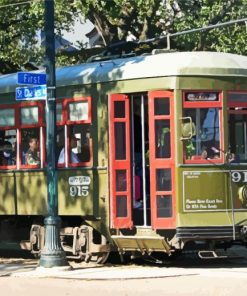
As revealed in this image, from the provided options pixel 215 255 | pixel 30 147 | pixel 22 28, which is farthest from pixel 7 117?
pixel 22 28

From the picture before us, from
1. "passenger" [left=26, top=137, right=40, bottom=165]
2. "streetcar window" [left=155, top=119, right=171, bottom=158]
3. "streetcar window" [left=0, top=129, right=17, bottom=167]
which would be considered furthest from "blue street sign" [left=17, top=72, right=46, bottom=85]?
"streetcar window" [left=155, top=119, right=171, bottom=158]

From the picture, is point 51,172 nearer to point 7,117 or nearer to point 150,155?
point 150,155

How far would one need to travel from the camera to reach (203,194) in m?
11.4

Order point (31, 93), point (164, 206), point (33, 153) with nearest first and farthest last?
1. point (164, 206)
2. point (31, 93)
3. point (33, 153)

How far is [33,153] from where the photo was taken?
1307 centimetres

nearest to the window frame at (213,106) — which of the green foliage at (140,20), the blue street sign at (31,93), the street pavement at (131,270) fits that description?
the street pavement at (131,270)

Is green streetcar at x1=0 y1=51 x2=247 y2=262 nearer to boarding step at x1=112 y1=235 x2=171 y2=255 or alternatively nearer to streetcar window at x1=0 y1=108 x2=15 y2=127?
boarding step at x1=112 y1=235 x2=171 y2=255

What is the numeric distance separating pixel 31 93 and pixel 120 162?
1.99m

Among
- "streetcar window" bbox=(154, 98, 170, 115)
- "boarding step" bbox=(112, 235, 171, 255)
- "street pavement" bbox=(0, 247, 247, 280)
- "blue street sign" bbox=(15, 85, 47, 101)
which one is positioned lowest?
"street pavement" bbox=(0, 247, 247, 280)

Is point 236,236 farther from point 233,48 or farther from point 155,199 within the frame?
point 233,48

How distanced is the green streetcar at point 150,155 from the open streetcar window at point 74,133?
0.06 ft

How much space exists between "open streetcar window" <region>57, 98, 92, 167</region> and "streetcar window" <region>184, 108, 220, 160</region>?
1.90 metres

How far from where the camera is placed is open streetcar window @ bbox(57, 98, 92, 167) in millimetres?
12367

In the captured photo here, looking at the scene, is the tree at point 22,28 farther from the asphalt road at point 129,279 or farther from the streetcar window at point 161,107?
the asphalt road at point 129,279
